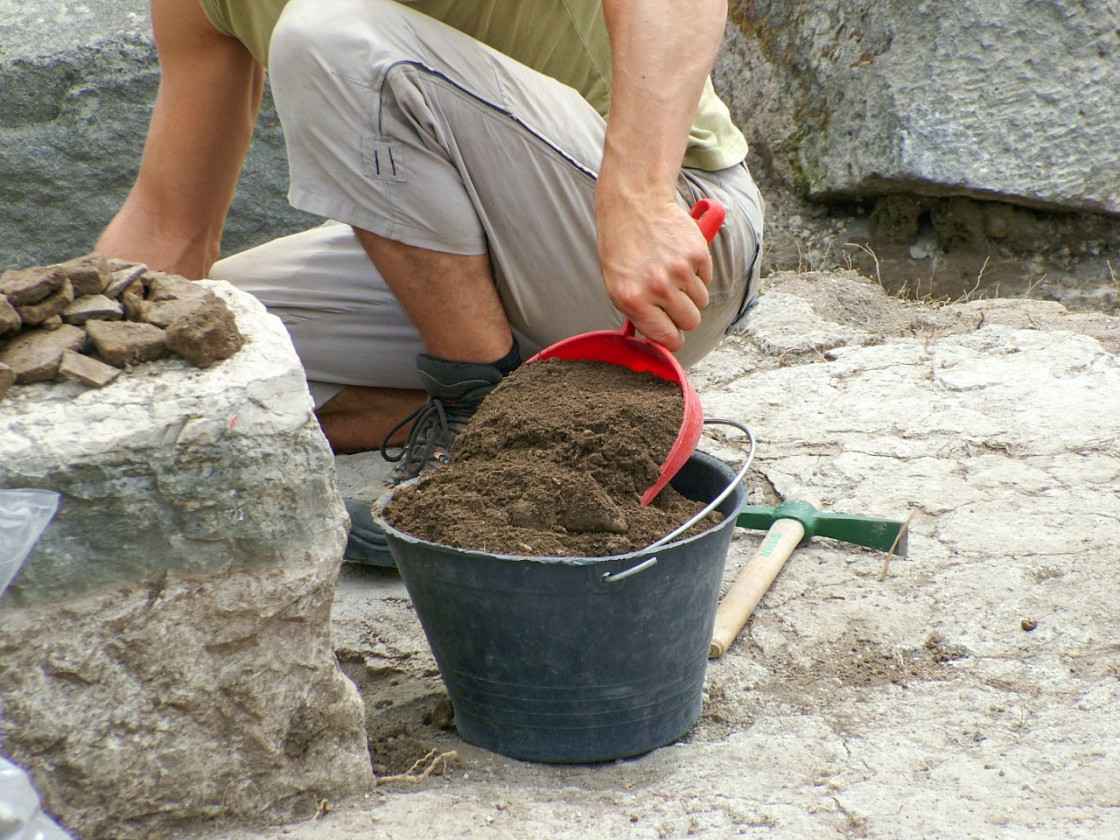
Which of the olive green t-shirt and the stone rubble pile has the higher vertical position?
the olive green t-shirt

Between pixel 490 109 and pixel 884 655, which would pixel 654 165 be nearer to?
pixel 490 109

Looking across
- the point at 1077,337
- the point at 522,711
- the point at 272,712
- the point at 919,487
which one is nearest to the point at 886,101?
the point at 1077,337

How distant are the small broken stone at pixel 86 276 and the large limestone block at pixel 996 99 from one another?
2.96 metres

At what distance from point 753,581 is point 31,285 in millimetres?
1203

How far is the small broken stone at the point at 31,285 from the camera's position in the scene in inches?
46.2

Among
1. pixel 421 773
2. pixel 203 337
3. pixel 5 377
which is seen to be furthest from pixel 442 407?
pixel 5 377

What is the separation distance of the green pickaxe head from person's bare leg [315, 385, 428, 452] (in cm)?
82

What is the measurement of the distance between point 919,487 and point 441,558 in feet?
4.18

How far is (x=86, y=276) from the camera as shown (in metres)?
1.24

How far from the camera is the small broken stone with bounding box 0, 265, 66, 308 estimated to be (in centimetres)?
117

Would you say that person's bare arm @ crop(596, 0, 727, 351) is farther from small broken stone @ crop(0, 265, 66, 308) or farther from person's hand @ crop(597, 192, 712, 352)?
small broken stone @ crop(0, 265, 66, 308)

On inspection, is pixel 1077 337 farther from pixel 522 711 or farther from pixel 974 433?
pixel 522 711

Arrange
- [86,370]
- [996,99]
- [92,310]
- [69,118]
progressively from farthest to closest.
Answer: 1. [996,99]
2. [69,118]
3. [92,310]
4. [86,370]

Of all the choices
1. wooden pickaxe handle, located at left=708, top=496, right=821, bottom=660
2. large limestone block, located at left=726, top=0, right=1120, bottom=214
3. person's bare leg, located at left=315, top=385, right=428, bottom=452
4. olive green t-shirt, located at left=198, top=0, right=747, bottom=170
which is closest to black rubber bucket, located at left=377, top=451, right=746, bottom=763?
wooden pickaxe handle, located at left=708, top=496, right=821, bottom=660
